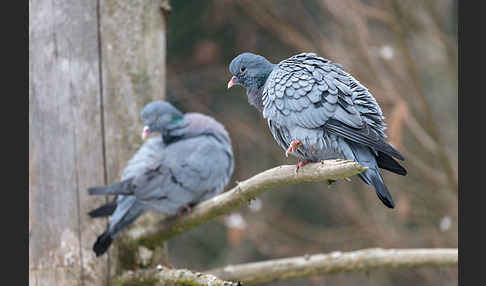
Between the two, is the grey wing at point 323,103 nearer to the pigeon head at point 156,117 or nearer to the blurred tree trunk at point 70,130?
the pigeon head at point 156,117

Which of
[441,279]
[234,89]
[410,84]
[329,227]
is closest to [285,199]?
[329,227]

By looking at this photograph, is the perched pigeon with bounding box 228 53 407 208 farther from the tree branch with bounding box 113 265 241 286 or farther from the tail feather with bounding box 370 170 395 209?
the tree branch with bounding box 113 265 241 286

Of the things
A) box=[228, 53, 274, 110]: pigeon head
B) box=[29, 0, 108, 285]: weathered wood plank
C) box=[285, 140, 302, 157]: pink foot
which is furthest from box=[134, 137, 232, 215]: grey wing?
box=[285, 140, 302, 157]: pink foot

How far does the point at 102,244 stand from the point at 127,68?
1.28 meters

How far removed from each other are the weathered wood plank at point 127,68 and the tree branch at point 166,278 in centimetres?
23

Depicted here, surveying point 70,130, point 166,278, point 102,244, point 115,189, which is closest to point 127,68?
point 70,130

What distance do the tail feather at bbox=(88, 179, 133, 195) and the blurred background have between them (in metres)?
1.85

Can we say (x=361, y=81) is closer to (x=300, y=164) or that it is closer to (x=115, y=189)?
(x=115, y=189)

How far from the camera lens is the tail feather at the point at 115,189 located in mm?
3859

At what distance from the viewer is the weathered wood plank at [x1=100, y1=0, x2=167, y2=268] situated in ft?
14.1

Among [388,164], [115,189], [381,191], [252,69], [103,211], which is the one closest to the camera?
[381,191]

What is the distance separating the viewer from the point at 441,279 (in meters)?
6.54

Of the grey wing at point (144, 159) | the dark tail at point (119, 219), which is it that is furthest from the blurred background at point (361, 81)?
the dark tail at point (119, 219)

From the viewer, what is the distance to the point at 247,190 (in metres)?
3.39
